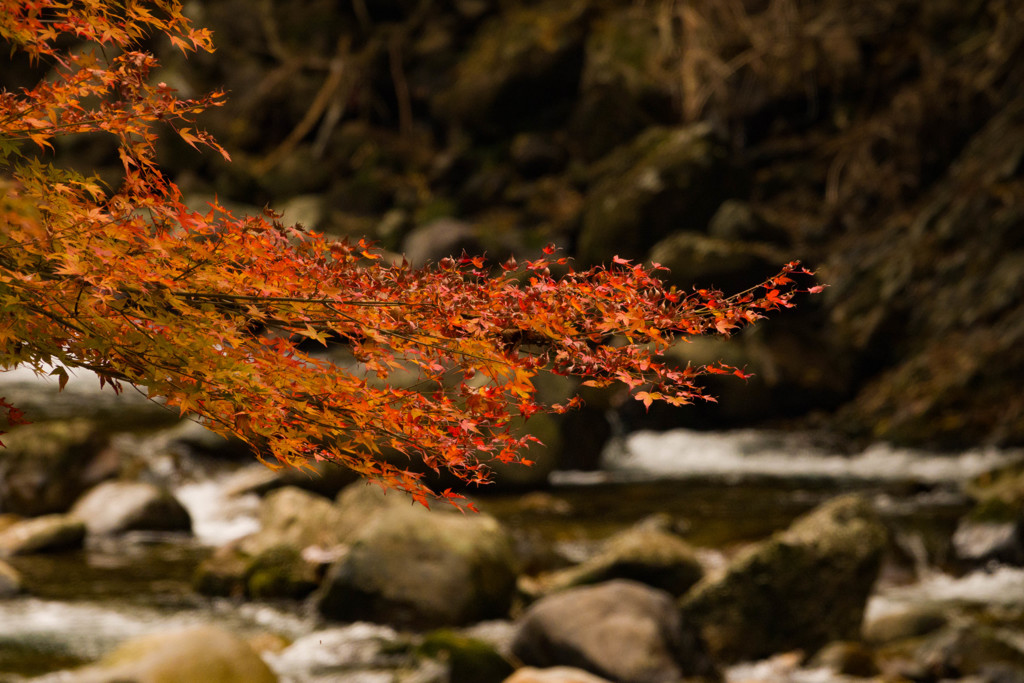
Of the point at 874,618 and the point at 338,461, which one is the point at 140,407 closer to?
the point at 874,618

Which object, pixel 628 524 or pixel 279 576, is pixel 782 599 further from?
pixel 279 576

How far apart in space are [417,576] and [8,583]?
10.3 feet

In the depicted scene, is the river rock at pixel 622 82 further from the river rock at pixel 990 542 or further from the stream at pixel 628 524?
the river rock at pixel 990 542

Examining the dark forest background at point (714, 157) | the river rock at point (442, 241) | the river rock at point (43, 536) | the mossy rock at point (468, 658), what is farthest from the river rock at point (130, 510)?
the river rock at point (442, 241)

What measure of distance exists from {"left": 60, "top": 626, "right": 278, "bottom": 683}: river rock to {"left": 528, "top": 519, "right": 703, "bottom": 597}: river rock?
8.36ft

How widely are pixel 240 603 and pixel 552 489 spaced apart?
4.46m

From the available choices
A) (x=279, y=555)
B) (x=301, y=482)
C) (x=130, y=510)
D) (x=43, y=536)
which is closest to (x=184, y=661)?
(x=279, y=555)

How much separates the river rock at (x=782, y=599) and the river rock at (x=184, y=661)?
9.66 ft

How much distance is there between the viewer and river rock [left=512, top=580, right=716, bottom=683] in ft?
18.5

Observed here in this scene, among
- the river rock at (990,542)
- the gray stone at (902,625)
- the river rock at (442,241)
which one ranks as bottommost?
the gray stone at (902,625)

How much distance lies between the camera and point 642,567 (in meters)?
6.88

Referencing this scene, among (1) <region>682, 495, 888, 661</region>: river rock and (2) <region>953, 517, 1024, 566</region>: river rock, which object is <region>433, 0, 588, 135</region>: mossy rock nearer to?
(2) <region>953, 517, 1024, 566</region>: river rock

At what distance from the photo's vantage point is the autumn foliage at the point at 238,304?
2219 mm

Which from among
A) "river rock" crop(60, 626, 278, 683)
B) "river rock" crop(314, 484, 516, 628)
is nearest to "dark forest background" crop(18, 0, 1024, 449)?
"river rock" crop(314, 484, 516, 628)
